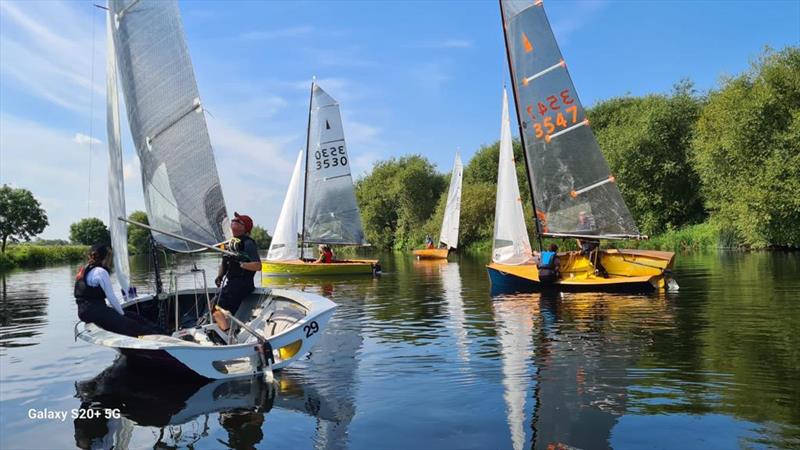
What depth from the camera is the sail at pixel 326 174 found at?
1134 inches

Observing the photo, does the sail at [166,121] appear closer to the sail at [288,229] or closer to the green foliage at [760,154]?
the sail at [288,229]

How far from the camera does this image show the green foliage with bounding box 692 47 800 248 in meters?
32.2

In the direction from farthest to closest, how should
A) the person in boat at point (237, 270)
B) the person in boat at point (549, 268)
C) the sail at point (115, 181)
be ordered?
1. the person in boat at point (549, 268)
2. the sail at point (115, 181)
3. the person in boat at point (237, 270)

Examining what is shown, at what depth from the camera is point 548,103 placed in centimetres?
1811

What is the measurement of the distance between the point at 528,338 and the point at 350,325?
13.8 feet

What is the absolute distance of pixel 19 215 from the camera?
6662cm

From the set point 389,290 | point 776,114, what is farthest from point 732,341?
point 776,114

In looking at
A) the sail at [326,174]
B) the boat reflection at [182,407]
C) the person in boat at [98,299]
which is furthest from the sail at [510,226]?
the person in boat at [98,299]

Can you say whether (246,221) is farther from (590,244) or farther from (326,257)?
(326,257)

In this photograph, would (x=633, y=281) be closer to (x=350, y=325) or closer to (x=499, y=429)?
(x=350, y=325)

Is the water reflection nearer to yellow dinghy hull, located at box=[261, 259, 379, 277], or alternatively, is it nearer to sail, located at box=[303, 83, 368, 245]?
yellow dinghy hull, located at box=[261, 259, 379, 277]

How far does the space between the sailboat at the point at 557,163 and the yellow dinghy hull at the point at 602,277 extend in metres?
0.03

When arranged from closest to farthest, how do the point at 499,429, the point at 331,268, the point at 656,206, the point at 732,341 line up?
the point at 499,429 → the point at 732,341 → the point at 331,268 → the point at 656,206

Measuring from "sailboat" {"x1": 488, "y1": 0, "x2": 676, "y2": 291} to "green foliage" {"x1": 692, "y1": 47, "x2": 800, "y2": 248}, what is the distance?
1938cm
